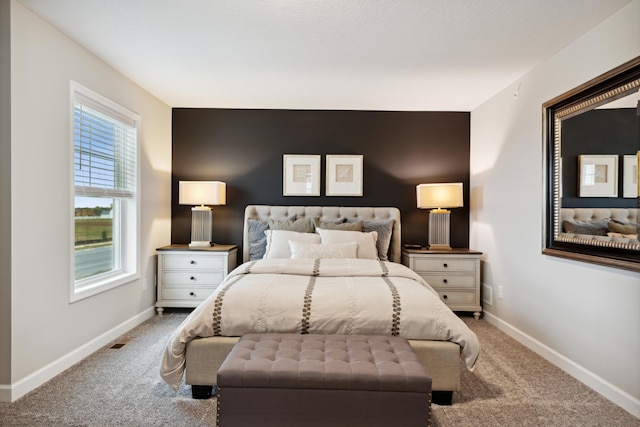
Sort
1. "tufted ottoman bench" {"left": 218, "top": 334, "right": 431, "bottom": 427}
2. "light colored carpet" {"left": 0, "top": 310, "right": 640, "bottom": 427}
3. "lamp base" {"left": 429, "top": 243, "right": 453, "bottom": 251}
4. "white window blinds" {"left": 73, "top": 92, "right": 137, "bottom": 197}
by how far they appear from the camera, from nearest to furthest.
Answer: "tufted ottoman bench" {"left": 218, "top": 334, "right": 431, "bottom": 427}, "light colored carpet" {"left": 0, "top": 310, "right": 640, "bottom": 427}, "white window blinds" {"left": 73, "top": 92, "right": 137, "bottom": 197}, "lamp base" {"left": 429, "top": 243, "right": 453, "bottom": 251}

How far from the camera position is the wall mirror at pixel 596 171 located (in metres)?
2.36

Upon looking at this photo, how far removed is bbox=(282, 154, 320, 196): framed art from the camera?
15.7ft

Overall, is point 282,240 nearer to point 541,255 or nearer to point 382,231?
point 382,231

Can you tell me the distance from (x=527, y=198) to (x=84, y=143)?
3.87m

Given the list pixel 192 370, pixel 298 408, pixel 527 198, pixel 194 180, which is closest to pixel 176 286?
pixel 194 180

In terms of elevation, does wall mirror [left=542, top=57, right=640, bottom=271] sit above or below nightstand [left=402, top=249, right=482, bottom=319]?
above

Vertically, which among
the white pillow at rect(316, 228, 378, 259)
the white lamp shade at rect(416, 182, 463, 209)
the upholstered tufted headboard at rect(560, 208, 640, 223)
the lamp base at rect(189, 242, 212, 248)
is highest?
the white lamp shade at rect(416, 182, 463, 209)

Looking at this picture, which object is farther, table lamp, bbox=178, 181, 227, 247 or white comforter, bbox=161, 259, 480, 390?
table lamp, bbox=178, 181, 227, 247

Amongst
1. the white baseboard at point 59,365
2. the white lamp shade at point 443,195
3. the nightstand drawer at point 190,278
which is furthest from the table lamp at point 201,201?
the white lamp shade at point 443,195

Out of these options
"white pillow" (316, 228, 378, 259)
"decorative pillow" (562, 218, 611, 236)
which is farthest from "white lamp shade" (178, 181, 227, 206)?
"decorative pillow" (562, 218, 611, 236)

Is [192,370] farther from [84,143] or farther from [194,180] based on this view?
[194,180]

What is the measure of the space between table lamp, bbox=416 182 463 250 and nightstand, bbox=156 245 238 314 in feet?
7.62

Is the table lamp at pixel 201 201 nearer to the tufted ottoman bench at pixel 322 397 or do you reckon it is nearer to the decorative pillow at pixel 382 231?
the decorative pillow at pixel 382 231

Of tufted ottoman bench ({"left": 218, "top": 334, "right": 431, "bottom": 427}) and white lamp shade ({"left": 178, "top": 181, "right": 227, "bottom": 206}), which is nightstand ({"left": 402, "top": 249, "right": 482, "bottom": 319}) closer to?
white lamp shade ({"left": 178, "top": 181, "right": 227, "bottom": 206})
